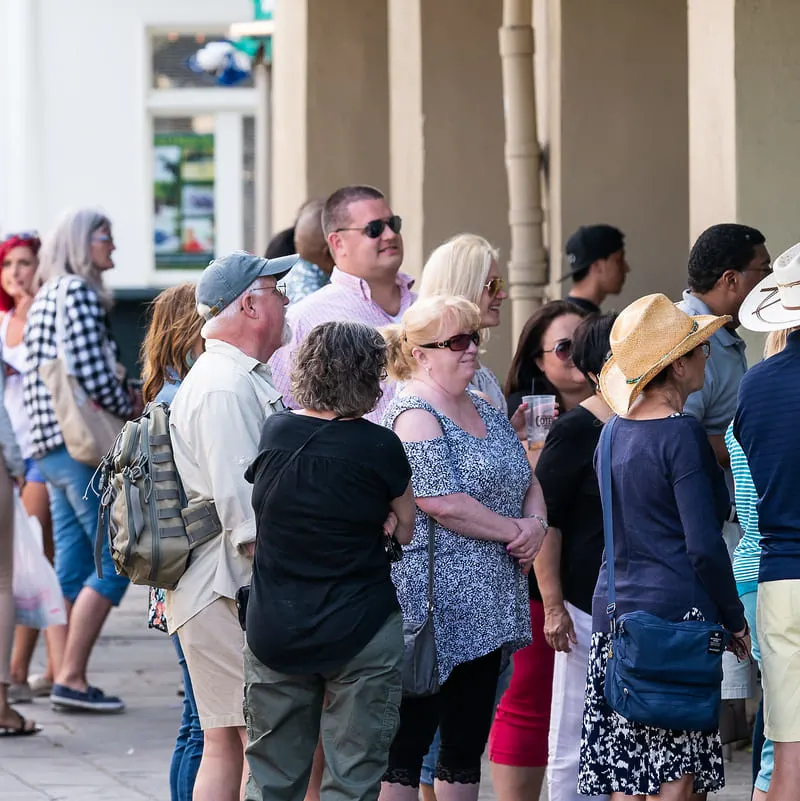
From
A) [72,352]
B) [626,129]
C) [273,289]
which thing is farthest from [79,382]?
[273,289]

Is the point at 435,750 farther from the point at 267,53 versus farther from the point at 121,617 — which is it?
the point at 267,53

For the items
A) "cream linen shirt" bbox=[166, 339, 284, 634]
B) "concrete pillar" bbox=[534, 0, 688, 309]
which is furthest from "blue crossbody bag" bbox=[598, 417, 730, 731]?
"concrete pillar" bbox=[534, 0, 688, 309]

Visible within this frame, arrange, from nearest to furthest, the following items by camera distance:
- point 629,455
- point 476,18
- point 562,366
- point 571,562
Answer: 1. point 629,455
2. point 571,562
3. point 562,366
4. point 476,18

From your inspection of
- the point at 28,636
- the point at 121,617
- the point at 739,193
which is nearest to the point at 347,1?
the point at 121,617

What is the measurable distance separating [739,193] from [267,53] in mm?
12246

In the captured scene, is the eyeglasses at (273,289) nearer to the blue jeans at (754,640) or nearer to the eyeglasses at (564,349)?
the eyeglasses at (564,349)

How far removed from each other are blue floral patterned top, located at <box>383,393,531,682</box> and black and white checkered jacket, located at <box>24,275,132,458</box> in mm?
3334

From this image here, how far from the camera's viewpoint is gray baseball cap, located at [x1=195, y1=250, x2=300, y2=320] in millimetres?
5484

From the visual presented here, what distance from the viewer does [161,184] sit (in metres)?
23.9

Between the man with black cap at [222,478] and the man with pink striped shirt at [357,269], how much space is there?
118cm

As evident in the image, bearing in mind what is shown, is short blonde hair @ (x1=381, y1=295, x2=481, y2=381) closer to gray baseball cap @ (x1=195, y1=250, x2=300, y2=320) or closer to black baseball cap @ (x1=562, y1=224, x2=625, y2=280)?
gray baseball cap @ (x1=195, y1=250, x2=300, y2=320)

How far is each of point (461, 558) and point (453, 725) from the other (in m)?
0.52

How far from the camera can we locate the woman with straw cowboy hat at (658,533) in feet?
16.2

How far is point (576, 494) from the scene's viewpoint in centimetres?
573
